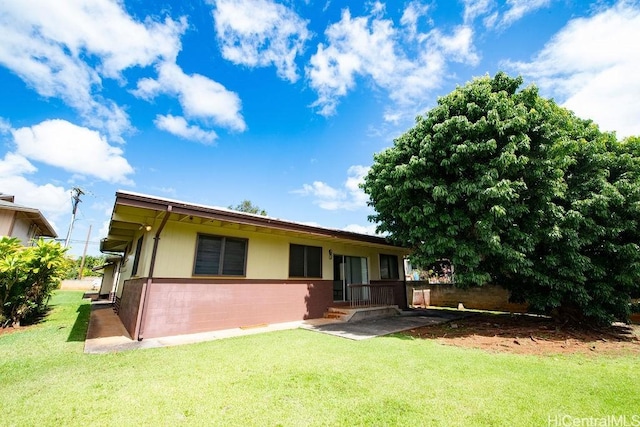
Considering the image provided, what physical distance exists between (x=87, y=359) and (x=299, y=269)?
582cm

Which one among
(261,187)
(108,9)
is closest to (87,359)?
(108,9)

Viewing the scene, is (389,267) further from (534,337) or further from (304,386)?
(304,386)

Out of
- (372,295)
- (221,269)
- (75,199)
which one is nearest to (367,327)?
(372,295)

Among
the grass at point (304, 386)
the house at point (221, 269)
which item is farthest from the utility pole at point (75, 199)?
the grass at point (304, 386)

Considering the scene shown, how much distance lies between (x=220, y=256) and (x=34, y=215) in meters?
14.1

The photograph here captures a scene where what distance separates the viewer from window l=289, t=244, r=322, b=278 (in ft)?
30.0

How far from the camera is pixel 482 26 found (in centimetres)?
759

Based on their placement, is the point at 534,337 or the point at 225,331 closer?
the point at 534,337

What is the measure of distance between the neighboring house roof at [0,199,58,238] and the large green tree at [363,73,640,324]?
16.8 meters

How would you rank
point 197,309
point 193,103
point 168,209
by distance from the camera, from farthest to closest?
point 193,103 < point 197,309 < point 168,209

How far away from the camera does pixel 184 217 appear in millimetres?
6797

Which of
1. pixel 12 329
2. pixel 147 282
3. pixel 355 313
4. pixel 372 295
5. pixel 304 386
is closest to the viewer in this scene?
pixel 304 386

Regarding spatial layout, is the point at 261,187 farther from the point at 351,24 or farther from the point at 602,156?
the point at 602,156

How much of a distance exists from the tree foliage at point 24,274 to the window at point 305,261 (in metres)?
6.89
